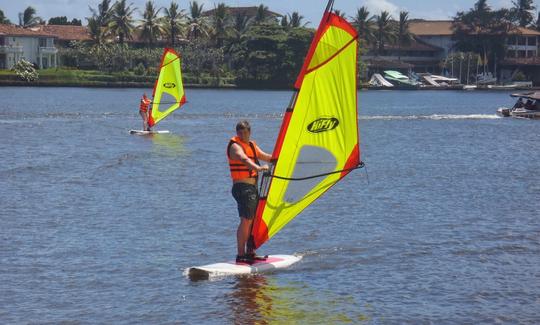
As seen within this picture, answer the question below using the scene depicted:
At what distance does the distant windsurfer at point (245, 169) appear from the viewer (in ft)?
47.3

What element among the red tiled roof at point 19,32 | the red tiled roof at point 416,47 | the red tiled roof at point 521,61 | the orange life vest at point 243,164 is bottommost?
the orange life vest at point 243,164

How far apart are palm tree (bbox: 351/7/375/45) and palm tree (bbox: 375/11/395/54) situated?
142 cm

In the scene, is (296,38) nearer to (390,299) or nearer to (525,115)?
(525,115)

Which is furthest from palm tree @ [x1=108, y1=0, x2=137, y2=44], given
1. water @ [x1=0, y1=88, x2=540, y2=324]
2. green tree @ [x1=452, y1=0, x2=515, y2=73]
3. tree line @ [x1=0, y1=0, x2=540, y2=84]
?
water @ [x1=0, y1=88, x2=540, y2=324]

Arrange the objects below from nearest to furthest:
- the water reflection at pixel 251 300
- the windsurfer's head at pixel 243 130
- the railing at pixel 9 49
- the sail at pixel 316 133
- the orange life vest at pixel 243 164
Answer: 1. the water reflection at pixel 251 300
2. the windsurfer's head at pixel 243 130
3. the orange life vest at pixel 243 164
4. the sail at pixel 316 133
5. the railing at pixel 9 49

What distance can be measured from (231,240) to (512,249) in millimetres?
5053

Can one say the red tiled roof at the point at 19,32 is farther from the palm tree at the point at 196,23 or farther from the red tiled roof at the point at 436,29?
the red tiled roof at the point at 436,29

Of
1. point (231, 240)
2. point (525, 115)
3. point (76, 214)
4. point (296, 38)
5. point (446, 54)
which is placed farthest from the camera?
point (446, 54)

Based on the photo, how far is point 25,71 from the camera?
4862 inches

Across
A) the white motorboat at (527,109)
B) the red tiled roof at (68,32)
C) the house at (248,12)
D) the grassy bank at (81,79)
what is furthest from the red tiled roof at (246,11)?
the white motorboat at (527,109)

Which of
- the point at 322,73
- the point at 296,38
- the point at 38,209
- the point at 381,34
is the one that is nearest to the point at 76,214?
the point at 38,209

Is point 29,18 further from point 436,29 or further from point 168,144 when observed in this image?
point 168,144

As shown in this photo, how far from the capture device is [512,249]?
59.8ft

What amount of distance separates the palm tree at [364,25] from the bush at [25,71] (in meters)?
55.4
